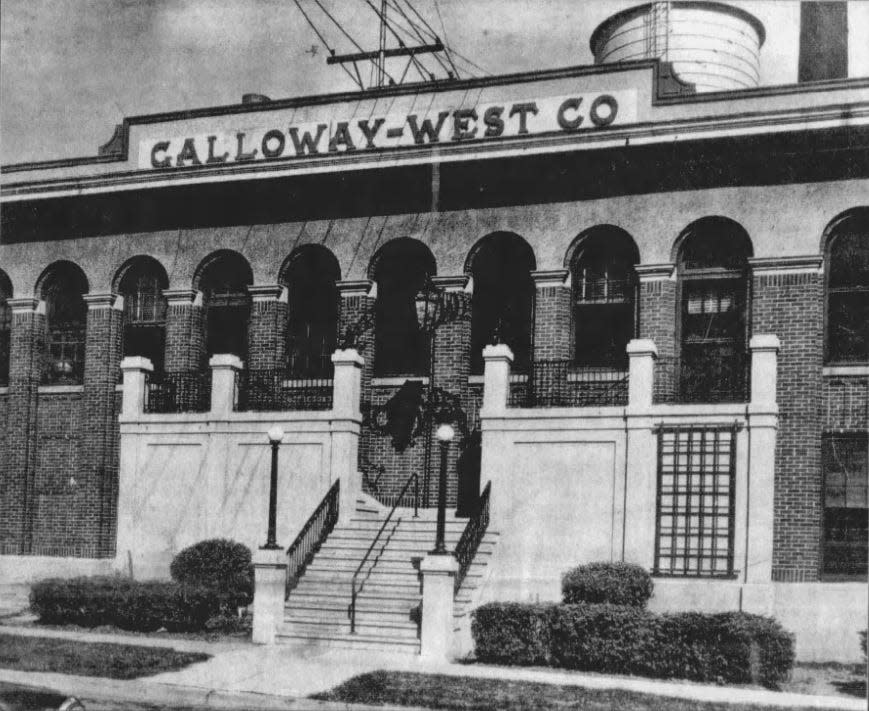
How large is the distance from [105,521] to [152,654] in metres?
8.94

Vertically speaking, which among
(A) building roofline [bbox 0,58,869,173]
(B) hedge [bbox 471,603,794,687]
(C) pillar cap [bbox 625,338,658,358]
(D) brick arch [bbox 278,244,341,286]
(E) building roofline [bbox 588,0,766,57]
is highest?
(E) building roofline [bbox 588,0,766,57]

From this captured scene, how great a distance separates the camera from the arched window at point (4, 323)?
25.0 metres

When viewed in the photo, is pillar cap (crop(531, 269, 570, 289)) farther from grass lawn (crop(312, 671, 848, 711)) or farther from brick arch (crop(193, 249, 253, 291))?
grass lawn (crop(312, 671, 848, 711))

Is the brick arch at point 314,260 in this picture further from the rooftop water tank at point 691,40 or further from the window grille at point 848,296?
the window grille at point 848,296

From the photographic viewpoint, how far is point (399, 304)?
22.5 metres

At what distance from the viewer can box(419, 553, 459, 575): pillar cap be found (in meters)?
16.1

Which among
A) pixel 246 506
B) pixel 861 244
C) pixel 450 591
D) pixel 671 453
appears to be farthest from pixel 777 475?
pixel 246 506

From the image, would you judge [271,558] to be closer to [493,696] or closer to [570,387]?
[493,696]

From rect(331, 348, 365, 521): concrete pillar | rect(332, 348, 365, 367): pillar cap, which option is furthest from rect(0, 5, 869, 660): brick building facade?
rect(332, 348, 365, 367): pillar cap

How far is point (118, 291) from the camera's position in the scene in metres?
24.1

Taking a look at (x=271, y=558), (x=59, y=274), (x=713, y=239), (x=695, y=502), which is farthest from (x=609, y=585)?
(x=59, y=274)

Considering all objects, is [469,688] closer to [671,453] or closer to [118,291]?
[671,453]

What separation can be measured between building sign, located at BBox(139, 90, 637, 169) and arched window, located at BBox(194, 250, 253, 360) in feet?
7.12

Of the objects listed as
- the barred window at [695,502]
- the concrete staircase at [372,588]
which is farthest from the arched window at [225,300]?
the barred window at [695,502]
